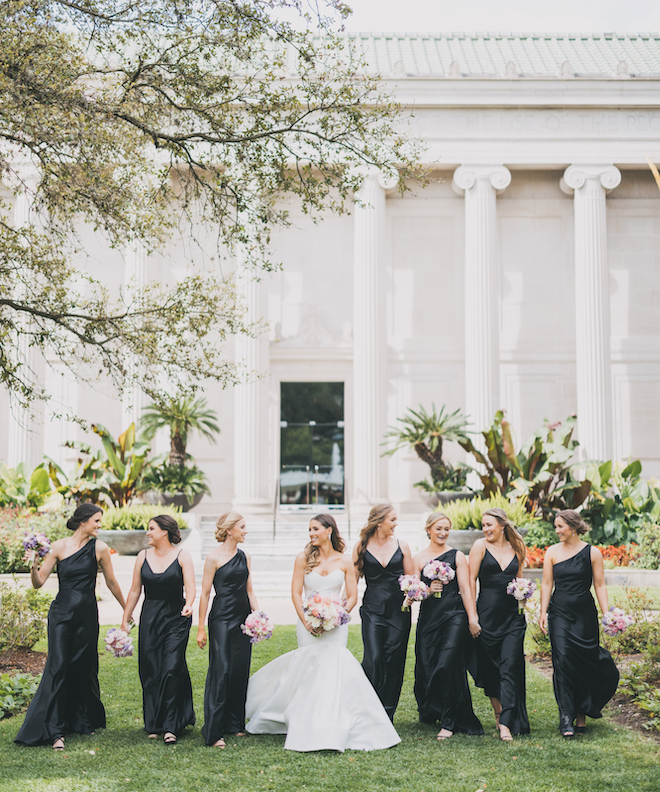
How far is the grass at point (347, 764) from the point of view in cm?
549

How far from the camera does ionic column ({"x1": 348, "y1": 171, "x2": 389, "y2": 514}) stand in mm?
22938

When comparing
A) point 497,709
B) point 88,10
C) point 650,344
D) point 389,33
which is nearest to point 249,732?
point 497,709

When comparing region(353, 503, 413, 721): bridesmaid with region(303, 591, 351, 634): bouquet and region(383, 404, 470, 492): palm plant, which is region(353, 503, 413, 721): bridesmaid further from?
region(383, 404, 470, 492): palm plant

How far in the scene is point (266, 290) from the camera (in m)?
24.7

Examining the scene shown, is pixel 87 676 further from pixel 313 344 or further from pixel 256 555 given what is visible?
pixel 313 344

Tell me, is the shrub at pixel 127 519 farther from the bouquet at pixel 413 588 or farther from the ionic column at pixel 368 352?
the bouquet at pixel 413 588

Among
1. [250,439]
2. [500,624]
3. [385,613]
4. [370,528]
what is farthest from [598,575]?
[250,439]

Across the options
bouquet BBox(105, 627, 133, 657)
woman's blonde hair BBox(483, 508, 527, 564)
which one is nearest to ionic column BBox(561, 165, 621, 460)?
woman's blonde hair BBox(483, 508, 527, 564)

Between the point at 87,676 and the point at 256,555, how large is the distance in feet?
40.1

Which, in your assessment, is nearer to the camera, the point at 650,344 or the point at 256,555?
the point at 256,555

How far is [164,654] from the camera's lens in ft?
21.4

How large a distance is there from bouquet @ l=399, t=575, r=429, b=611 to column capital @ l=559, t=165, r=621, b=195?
64.6 feet

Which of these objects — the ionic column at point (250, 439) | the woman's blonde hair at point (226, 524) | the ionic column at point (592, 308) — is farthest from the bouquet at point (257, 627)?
the ionic column at point (592, 308)

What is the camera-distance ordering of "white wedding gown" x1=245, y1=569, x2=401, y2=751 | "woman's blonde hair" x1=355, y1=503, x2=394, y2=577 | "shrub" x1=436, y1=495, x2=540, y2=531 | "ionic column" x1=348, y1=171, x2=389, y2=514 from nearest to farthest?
1. "white wedding gown" x1=245, y1=569, x2=401, y2=751
2. "woman's blonde hair" x1=355, y1=503, x2=394, y2=577
3. "shrub" x1=436, y1=495, x2=540, y2=531
4. "ionic column" x1=348, y1=171, x2=389, y2=514
